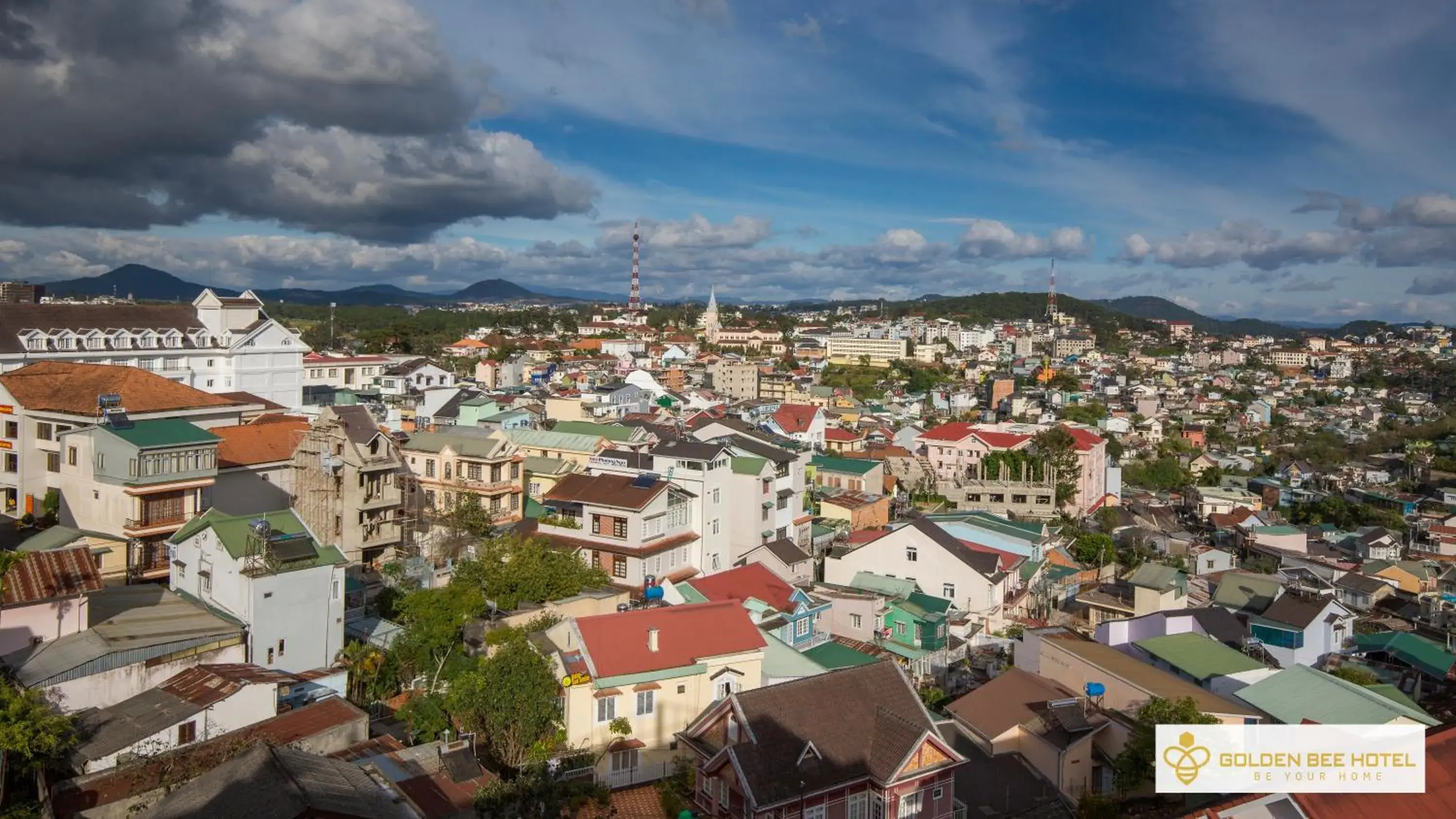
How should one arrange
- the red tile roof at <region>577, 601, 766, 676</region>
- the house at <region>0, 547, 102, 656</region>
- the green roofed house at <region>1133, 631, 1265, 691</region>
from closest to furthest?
1. the house at <region>0, 547, 102, 656</region>
2. the red tile roof at <region>577, 601, 766, 676</region>
3. the green roofed house at <region>1133, 631, 1265, 691</region>

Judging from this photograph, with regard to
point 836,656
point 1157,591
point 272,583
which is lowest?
point 1157,591

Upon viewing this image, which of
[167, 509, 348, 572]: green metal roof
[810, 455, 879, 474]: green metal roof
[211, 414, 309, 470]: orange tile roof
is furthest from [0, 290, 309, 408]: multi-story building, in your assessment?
[810, 455, 879, 474]: green metal roof

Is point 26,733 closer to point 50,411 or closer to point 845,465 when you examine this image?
point 50,411

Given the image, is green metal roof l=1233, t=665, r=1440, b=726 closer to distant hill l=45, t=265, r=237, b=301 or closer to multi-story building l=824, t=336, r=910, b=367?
multi-story building l=824, t=336, r=910, b=367

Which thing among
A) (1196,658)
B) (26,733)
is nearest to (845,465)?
(1196,658)

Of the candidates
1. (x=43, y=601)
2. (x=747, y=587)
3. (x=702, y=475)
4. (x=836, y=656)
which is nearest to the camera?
(x=43, y=601)
